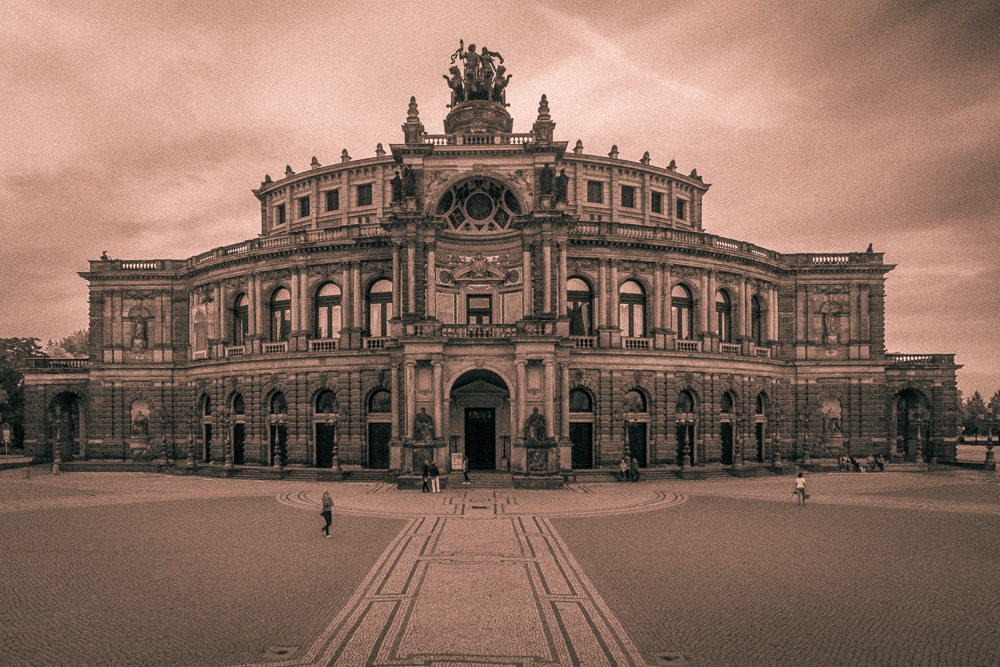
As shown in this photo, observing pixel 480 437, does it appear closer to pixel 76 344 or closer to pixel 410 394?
pixel 410 394

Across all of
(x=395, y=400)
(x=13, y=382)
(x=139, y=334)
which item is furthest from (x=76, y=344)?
(x=395, y=400)

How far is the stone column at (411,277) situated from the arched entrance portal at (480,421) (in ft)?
19.9

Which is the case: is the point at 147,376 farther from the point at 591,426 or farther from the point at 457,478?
the point at 591,426

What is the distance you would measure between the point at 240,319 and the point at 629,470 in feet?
104

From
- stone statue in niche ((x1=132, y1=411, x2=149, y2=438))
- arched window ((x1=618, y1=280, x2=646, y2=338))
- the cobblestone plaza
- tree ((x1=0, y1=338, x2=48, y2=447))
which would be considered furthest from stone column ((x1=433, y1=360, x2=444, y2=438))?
tree ((x1=0, y1=338, x2=48, y2=447))

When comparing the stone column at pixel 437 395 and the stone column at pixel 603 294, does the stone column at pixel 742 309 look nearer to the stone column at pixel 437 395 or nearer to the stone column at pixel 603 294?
the stone column at pixel 603 294

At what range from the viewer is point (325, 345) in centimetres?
4438

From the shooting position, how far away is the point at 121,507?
2988 cm

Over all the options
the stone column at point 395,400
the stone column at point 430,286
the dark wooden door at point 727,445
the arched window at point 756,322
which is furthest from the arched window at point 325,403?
the arched window at point 756,322

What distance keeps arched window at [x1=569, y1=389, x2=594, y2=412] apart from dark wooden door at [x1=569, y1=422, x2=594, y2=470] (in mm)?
1057

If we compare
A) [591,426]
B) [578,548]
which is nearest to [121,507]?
[578,548]

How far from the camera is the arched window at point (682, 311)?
45156mm

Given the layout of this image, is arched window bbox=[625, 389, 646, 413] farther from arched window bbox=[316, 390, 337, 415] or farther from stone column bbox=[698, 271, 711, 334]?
arched window bbox=[316, 390, 337, 415]

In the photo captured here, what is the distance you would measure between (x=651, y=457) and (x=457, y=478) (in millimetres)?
Answer: 14634
